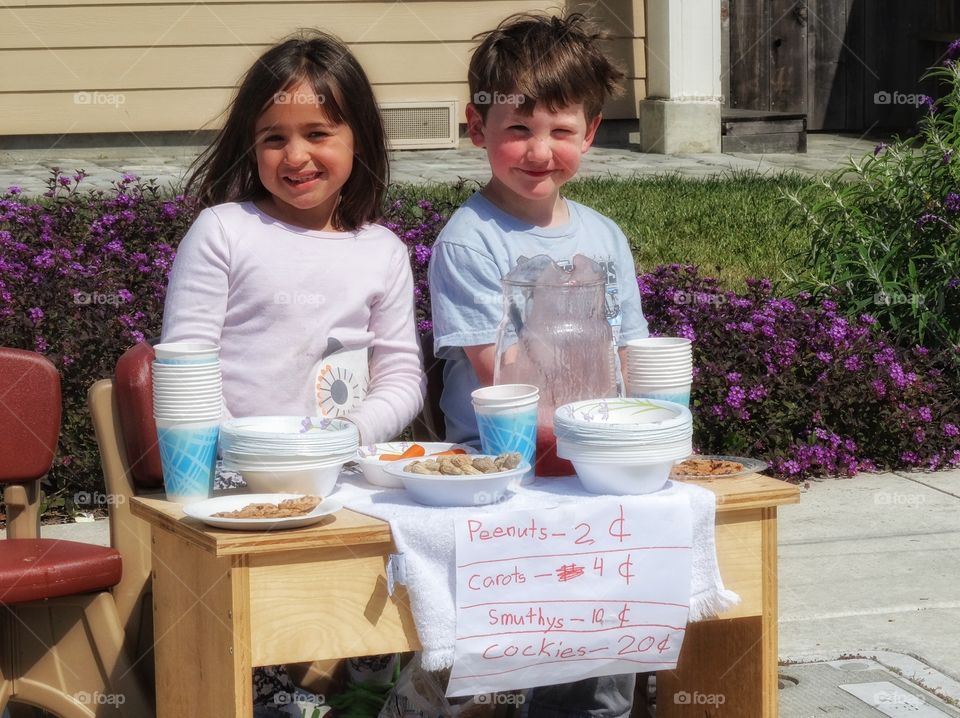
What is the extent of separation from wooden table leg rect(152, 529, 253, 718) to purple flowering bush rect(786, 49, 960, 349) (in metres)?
4.11

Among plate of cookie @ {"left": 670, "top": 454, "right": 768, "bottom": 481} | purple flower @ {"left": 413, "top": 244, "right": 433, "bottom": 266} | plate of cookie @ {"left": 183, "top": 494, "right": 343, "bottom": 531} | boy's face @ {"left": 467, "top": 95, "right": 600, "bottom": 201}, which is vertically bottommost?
plate of cookie @ {"left": 183, "top": 494, "right": 343, "bottom": 531}

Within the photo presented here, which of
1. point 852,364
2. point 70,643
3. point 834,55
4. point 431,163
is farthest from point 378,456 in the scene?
point 834,55

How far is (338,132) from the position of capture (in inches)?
125

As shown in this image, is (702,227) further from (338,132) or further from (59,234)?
(338,132)

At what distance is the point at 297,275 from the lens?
3.14m

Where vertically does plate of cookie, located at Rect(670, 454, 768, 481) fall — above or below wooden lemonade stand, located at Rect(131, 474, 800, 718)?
above

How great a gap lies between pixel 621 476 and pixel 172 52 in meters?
9.92

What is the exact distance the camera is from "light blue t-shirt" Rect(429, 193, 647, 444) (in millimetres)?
3039

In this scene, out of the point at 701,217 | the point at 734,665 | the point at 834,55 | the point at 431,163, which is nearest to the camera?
the point at 734,665

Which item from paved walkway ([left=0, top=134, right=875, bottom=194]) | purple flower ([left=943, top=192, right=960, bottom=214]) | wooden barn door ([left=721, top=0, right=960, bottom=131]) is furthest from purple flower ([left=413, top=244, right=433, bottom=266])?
wooden barn door ([left=721, top=0, right=960, bottom=131])

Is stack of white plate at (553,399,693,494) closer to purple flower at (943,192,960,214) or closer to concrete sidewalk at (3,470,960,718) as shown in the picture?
concrete sidewalk at (3,470,960,718)

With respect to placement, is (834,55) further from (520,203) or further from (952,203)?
(520,203)

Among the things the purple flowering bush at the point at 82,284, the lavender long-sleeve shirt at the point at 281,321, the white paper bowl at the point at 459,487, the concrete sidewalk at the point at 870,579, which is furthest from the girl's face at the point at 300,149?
the purple flowering bush at the point at 82,284

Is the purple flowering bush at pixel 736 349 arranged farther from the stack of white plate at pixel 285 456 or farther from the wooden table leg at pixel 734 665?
the stack of white plate at pixel 285 456
